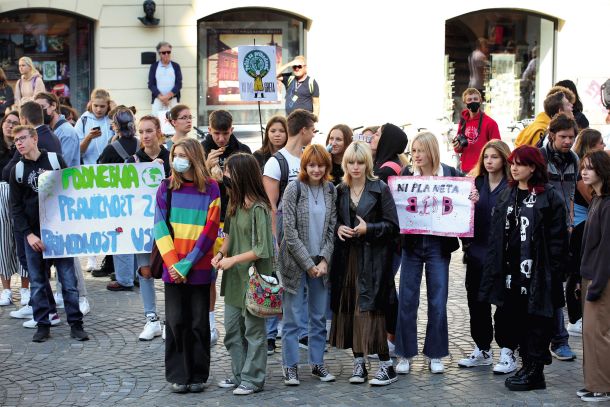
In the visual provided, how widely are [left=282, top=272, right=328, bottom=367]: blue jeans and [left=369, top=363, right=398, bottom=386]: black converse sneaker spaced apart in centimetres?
44

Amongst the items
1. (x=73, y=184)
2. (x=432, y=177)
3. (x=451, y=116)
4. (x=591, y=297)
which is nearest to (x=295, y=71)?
(x=451, y=116)

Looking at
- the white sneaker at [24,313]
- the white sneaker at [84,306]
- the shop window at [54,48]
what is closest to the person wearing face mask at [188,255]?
the white sneaker at [84,306]

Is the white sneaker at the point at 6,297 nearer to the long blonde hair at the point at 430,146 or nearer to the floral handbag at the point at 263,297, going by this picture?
the floral handbag at the point at 263,297

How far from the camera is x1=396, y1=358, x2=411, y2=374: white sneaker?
27.0ft

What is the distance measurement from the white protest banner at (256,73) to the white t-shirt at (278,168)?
5.29 metres

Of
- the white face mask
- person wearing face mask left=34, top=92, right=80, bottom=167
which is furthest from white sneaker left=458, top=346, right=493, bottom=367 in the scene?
person wearing face mask left=34, top=92, right=80, bottom=167

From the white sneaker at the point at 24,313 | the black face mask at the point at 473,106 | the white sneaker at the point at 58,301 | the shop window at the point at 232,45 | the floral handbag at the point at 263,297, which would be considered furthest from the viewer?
the shop window at the point at 232,45

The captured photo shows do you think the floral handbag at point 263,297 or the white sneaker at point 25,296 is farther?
the white sneaker at point 25,296

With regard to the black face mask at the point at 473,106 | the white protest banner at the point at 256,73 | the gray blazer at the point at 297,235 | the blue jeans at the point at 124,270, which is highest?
the white protest banner at the point at 256,73

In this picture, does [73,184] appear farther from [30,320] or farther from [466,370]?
[466,370]

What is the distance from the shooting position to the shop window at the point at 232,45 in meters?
19.2

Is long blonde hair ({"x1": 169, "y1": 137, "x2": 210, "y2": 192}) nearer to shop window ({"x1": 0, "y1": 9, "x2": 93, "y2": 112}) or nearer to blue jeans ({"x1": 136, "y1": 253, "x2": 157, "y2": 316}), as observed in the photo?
blue jeans ({"x1": 136, "y1": 253, "x2": 157, "y2": 316})

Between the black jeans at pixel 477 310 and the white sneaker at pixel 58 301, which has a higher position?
the black jeans at pixel 477 310

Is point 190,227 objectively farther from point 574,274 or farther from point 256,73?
point 256,73
